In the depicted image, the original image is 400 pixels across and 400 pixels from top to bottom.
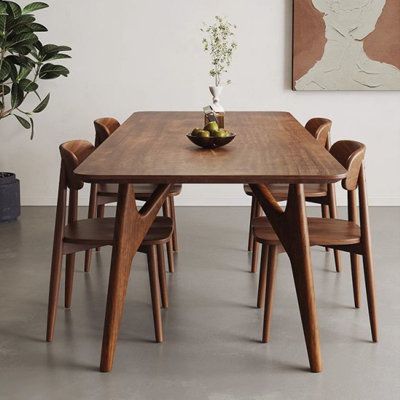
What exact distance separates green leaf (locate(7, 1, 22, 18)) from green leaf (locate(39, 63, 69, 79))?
47 cm

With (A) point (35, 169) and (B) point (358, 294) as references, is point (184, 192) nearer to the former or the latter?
(A) point (35, 169)

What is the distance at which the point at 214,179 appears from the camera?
318cm

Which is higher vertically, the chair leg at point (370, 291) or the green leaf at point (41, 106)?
the green leaf at point (41, 106)

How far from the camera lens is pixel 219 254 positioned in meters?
5.32

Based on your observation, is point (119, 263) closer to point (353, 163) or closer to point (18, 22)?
point (353, 163)

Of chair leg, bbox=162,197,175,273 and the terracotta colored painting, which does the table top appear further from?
the terracotta colored painting

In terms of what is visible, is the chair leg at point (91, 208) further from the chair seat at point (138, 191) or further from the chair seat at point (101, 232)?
the chair seat at point (101, 232)

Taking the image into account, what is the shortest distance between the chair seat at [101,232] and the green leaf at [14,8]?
252 centimetres

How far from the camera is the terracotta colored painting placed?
6.55m

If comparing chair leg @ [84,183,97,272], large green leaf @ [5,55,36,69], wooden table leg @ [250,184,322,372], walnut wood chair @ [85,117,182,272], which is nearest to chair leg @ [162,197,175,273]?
walnut wood chair @ [85,117,182,272]

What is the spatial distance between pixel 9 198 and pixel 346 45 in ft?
9.73

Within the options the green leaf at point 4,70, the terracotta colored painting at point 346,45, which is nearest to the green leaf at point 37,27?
the green leaf at point 4,70

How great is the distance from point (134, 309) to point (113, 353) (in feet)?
2.66

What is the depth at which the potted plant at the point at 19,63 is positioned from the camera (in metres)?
5.94
